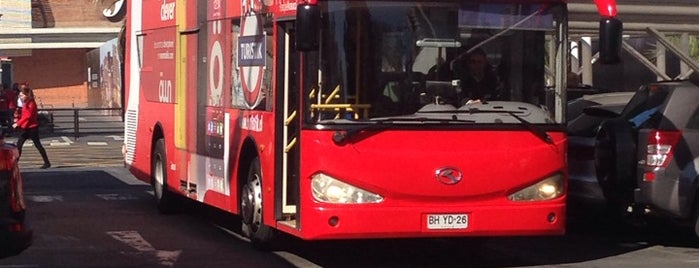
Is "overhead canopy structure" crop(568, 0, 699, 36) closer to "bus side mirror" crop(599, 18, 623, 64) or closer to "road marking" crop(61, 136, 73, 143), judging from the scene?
"bus side mirror" crop(599, 18, 623, 64)

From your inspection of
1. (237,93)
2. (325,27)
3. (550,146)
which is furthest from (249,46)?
(550,146)

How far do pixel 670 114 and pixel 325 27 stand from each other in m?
4.03

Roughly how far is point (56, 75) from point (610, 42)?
199ft

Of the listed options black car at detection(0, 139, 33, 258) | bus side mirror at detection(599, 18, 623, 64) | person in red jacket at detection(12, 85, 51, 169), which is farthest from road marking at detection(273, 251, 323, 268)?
person in red jacket at detection(12, 85, 51, 169)

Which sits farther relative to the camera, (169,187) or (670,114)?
(169,187)

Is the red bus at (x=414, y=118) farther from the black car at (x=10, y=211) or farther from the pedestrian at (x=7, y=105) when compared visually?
the pedestrian at (x=7, y=105)

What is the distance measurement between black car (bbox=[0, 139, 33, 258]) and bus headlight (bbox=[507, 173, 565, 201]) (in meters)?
4.23

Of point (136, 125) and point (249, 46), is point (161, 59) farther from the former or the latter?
point (249, 46)

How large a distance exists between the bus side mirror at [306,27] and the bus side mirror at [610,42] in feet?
8.04

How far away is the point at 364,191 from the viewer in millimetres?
10797

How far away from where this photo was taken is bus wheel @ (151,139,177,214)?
1675cm

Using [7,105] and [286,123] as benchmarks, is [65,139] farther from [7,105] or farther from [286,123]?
[286,123]

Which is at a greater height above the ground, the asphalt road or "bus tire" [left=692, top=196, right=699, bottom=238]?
"bus tire" [left=692, top=196, right=699, bottom=238]

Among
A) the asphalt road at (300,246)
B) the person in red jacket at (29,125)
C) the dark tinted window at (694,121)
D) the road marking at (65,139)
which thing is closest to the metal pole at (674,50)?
the asphalt road at (300,246)
